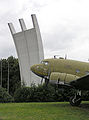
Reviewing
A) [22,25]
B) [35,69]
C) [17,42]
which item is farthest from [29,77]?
[35,69]

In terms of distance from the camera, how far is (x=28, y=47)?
42.7 meters

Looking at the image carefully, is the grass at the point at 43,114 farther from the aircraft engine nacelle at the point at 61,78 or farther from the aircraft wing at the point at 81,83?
the aircraft engine nacelle at the point at 61,78

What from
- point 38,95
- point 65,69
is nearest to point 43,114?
point 65,69

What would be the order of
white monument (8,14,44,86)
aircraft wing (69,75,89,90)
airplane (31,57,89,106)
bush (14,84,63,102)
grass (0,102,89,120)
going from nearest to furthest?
1. grass (0,102,89,120)
2. aircraft wing (69,75,89,90)
3. airplane (31,57,89,106)
4. bush (14,84,63,102)
5. white monument (8,14,44,86)

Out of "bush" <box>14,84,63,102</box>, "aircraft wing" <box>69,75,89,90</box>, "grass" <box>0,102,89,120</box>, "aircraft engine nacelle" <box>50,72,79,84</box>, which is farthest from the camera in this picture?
"bush" <box>14,84,63,102</box>

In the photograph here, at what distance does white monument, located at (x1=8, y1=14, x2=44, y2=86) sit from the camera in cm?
4118

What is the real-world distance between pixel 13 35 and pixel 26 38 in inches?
124

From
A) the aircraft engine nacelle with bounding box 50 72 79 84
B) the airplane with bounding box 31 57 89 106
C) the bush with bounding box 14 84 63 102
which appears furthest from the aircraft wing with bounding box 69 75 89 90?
the bush with bounding box 14 84 63 102

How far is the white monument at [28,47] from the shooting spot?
135 ft

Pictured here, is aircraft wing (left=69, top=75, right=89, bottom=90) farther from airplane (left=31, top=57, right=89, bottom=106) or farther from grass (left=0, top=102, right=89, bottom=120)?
grass (left=0, top=102, right=89, bottom=120)

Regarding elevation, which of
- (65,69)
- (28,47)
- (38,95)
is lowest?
(38,95)

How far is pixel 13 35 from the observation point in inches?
1708

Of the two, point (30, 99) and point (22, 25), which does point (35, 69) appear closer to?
point (30, 99)

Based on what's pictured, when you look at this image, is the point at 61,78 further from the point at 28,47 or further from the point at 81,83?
the point at 28,47
